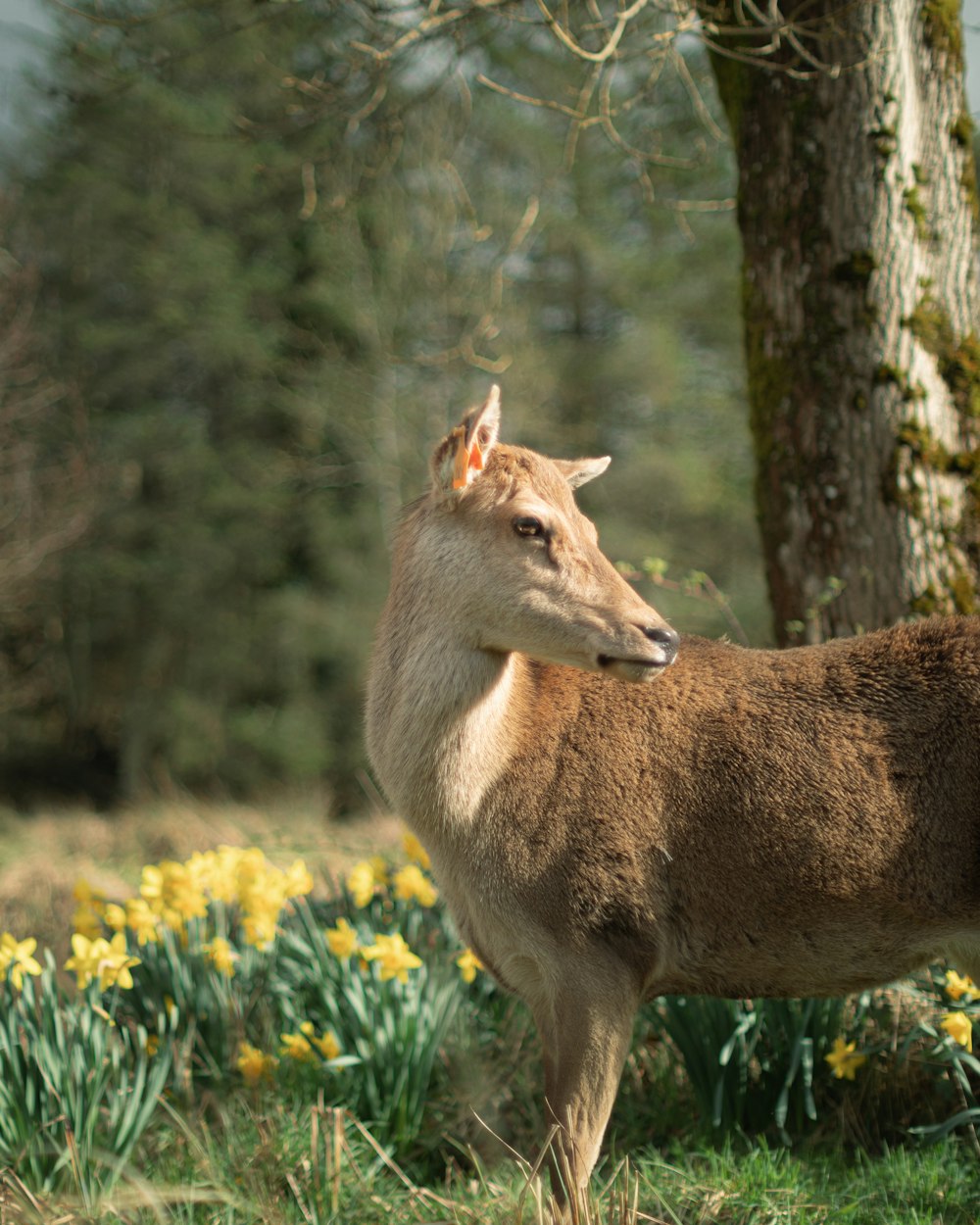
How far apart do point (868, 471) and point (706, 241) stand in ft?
54.9

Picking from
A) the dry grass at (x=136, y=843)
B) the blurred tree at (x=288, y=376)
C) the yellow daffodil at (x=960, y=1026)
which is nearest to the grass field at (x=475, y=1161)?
the yellow daffodil at (x=960, y=1026)

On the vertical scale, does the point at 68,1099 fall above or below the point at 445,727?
below

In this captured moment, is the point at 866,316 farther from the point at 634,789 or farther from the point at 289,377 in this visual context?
the point at 289,377

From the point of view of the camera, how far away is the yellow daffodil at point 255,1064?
441 cm

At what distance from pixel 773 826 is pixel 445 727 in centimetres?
104

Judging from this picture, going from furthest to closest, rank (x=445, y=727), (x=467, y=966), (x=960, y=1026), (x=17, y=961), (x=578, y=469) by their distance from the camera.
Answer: (x=467, y=966) → (x=17, y=961) → (x=578, y=469) → (x=960, y=1026) → (x=445, y=727)

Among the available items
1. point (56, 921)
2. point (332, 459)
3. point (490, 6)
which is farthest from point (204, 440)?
point (490, 6)

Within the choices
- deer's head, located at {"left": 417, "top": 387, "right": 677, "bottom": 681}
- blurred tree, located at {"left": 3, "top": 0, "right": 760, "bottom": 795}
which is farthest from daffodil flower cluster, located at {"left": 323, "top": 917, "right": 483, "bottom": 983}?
blurred tree, located at {"left": 3, "top": 0, "right": 760, "bottom": 795}

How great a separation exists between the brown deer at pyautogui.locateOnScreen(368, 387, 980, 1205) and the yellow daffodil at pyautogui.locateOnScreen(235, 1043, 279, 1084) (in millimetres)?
1398

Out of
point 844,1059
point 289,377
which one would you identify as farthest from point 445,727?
point 289,377

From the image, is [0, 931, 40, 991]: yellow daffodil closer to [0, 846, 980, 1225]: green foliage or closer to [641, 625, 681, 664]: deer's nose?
[0, 846, 980, 1225]: green foliage

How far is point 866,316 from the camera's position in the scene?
4895 millimetres

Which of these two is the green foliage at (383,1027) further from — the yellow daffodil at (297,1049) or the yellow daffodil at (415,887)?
the yellow daffodil at (415,887)

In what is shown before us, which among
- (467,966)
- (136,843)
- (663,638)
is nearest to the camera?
(663,638)
